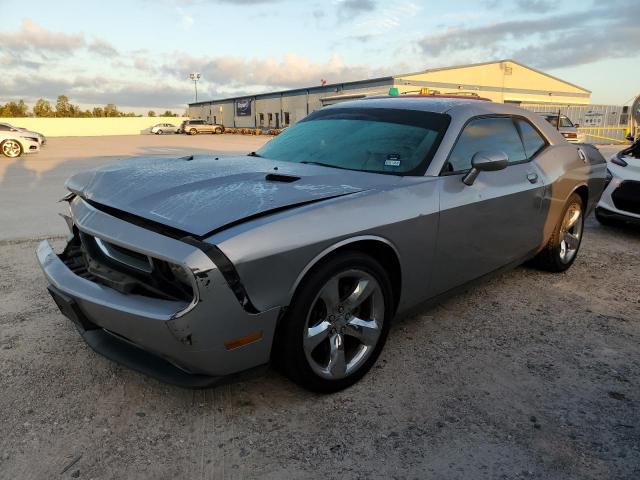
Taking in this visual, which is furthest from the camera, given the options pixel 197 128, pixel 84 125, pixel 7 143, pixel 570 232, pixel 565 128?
pixel 84 125

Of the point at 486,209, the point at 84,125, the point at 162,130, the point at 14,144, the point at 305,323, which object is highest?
the point at 486,209

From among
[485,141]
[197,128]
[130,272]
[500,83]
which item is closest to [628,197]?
[485,141]

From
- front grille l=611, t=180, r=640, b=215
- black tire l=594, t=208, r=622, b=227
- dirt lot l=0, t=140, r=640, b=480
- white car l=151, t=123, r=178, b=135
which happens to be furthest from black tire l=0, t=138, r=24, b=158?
white car l=151, t=123, r=178, b=135

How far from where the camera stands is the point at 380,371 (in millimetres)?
2852

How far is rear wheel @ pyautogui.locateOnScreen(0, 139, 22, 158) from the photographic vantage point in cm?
1800

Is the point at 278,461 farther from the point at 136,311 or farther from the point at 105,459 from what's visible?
the point at 136,311

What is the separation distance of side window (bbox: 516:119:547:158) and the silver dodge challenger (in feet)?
0.59

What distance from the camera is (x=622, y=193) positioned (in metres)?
6.06

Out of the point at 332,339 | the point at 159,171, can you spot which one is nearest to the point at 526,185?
the point at 332,339

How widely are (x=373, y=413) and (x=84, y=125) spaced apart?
60.3 m

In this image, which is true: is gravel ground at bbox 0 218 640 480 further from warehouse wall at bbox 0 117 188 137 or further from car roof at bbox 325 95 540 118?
warehouse wall at bbox 0 117 188 137

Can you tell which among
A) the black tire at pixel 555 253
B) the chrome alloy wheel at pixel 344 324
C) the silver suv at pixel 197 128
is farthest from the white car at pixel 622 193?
the silver suv at pixel 197 128

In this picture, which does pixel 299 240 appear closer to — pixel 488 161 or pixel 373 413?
pixel 373 413

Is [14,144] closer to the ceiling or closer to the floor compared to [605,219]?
closer to the floor
